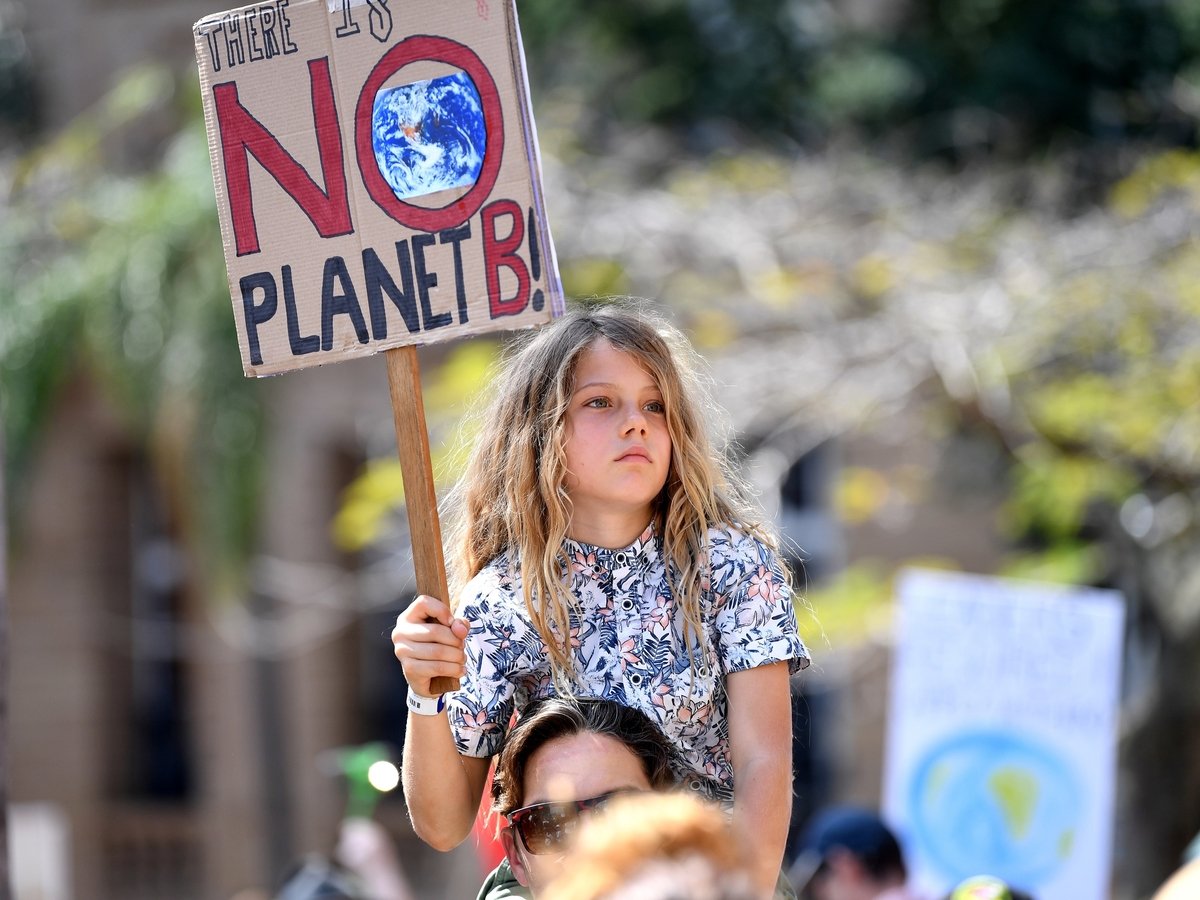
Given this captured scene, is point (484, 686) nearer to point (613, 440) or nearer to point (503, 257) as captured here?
point (613, 440)

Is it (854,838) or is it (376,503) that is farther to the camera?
(376,503)

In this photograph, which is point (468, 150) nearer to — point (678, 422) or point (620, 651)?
point (678, 422)

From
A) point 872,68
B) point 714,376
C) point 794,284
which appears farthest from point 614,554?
point 872,68

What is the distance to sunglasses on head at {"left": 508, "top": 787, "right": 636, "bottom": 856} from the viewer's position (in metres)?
2.35

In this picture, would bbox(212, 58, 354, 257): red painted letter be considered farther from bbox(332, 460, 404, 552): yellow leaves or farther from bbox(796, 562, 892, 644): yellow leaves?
bbox(332, 460, 404, 552): yellow leaves

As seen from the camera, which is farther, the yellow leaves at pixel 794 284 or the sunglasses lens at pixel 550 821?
the yellow leaves at pixel 794 284

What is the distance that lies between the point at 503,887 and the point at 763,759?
18.4 inches

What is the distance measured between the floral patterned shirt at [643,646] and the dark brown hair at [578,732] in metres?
0.05

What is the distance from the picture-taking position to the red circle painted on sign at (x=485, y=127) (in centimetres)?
259

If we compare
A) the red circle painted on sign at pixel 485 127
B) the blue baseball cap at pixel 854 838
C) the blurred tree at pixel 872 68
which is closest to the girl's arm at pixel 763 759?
the red circle painted on sign at pixel 485 127

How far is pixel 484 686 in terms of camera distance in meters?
2.56

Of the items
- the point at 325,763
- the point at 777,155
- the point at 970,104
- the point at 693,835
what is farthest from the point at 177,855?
the point at 693,835

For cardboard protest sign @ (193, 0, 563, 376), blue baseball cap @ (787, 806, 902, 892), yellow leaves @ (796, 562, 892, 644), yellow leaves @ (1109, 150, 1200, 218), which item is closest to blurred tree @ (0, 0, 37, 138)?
yellow leaves @ (796, 562, 892, 644)

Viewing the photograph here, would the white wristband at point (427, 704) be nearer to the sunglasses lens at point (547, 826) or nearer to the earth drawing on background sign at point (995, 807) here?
the sunglasses lens at point (547, 826)
